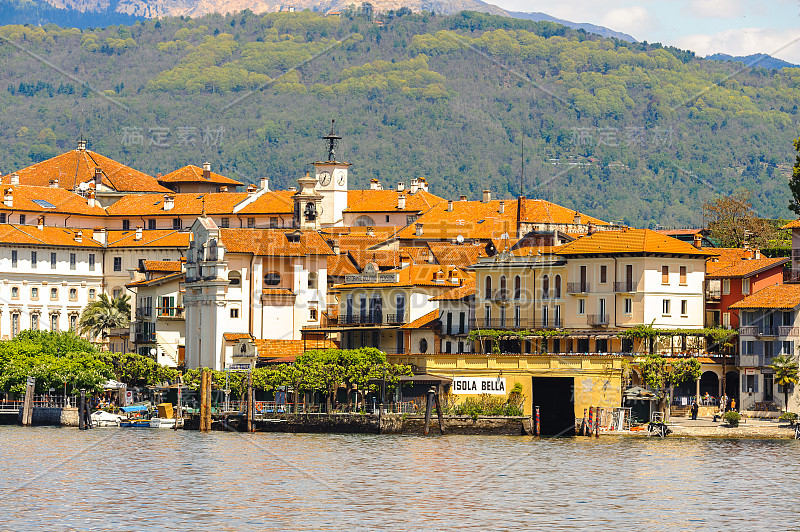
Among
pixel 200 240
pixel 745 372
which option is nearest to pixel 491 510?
pixel 745 372

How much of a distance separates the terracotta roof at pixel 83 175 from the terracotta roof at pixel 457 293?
71999 millimetres

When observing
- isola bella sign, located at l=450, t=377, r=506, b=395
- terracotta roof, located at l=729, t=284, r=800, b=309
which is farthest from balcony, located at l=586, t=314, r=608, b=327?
isola bella sign, located at l=450, t=377, r=506, b=395

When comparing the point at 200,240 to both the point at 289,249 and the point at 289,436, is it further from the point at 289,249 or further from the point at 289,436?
the point at 289,436

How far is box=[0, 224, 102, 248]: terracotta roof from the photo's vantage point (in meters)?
154

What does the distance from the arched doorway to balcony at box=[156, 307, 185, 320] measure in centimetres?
4158

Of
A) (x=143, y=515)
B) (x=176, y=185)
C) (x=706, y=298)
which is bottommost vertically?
(x=143, y=515)

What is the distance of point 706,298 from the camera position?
112 meters

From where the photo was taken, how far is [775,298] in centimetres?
10500

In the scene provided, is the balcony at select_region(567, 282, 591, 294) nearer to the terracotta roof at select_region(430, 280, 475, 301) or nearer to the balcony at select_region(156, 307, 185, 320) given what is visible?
the terracotta roof at select_region(430, 280, 475, 301)

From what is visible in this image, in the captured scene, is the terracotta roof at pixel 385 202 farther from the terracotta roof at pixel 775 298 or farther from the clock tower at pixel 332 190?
the terracotta roof at pixel 775 298

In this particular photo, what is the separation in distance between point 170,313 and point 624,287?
37.9 metres

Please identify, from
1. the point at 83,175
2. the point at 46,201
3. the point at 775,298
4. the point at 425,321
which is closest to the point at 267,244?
the point at 425,321

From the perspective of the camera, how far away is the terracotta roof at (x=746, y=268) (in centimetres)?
11100

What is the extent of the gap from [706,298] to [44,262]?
69.1 meters
